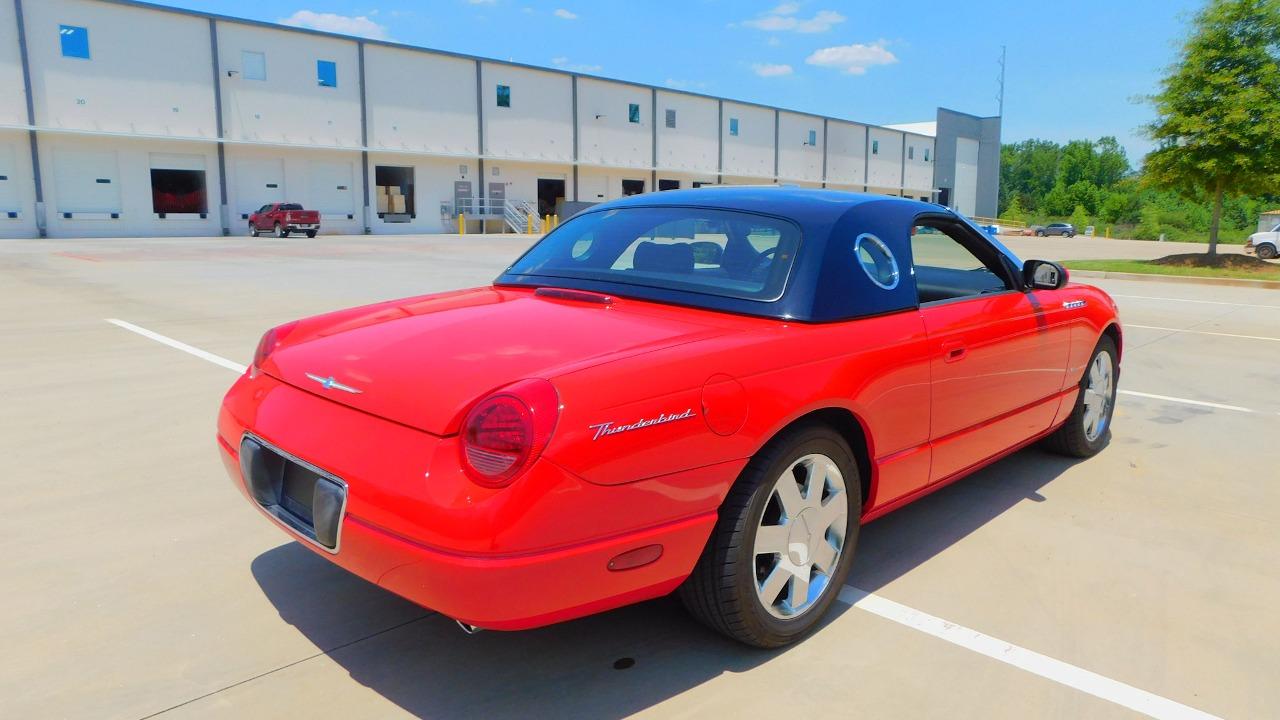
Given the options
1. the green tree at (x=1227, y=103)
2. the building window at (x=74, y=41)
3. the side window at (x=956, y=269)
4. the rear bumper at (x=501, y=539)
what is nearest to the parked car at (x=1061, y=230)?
the green tree at (x=1227, y=103)

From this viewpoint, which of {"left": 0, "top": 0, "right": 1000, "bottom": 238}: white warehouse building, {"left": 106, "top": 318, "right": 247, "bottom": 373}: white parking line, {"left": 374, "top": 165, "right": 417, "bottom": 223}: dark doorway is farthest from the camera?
{"left": 374, "top": 165, "right": 417, "bottom": 223}: dark doorway

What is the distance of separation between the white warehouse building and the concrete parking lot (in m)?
22.3

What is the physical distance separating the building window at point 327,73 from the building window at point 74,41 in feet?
29.6

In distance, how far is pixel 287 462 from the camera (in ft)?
9.24

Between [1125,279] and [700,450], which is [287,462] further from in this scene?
[1125,279]

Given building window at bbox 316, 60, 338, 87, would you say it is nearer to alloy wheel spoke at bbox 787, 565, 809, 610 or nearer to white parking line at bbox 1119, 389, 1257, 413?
white parking line at bbox 1119, 389, 1257, 413

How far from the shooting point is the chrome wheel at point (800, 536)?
111 inches

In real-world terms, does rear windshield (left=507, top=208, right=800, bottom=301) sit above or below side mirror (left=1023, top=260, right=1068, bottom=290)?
above

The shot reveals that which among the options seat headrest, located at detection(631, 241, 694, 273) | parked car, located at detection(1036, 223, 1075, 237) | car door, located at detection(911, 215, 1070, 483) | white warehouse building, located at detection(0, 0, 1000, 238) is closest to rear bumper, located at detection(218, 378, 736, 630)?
seat headrest, located at detection(631, 241, 694, 273)

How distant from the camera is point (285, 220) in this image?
36.2m

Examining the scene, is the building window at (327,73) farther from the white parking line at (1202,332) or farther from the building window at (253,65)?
the white parking line at (1202,332)

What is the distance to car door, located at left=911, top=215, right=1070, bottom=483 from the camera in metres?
3.54

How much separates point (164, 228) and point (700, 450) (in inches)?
1611

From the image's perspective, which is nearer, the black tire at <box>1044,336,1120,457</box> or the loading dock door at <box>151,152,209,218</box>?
the black tire at <box>1044,336,1120,457</box>
